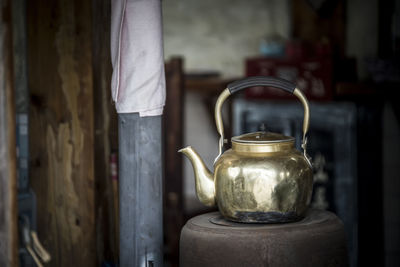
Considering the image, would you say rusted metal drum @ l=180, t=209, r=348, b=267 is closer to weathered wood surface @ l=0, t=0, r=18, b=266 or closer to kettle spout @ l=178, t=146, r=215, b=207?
kettle spout @ l=178, t=146, r=215, b=207

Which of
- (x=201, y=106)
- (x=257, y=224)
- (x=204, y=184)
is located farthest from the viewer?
(x=201, y=106)

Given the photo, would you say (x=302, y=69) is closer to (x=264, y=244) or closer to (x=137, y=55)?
(x=137, y=55)

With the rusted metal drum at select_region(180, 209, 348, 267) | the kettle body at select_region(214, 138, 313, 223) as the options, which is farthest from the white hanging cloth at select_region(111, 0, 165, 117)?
the rusted metal drum at select_region(180, 209, 348, 267)

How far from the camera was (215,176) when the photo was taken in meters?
2.60

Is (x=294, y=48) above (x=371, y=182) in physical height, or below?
above

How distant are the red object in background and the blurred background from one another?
11 millimetres

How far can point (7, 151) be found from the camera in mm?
2373

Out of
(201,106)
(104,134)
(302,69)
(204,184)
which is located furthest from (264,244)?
(201,106)

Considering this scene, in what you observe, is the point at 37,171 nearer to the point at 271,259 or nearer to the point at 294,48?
the point at 271,259

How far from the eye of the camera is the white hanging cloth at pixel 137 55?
8.54ft

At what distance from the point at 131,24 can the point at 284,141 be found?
0.77 meters

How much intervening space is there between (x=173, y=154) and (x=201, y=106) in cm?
237

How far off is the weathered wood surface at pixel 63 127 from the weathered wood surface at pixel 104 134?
5cm

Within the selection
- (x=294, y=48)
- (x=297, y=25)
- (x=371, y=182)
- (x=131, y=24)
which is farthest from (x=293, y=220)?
(x=297, y=25)
